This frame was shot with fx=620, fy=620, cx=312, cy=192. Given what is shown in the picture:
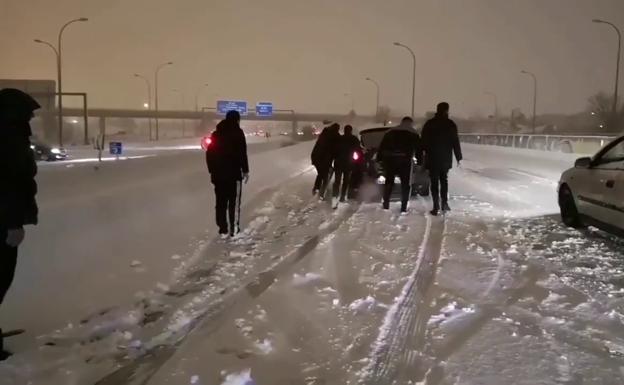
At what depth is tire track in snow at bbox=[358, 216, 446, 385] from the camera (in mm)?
4059

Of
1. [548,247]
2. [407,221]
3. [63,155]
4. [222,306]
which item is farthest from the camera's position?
[63,155]

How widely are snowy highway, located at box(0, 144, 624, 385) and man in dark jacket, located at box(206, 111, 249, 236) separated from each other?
21.3 inches

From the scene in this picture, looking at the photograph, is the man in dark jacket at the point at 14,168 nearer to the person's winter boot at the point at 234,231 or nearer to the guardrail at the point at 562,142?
the person's winter boot at the point at 234,231

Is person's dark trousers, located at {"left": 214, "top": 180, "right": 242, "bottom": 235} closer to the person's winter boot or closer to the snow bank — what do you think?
the person's winter boot

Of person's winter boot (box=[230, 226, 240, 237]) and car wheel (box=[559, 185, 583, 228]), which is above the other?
car wheel (box=[559, 185, 583, 228])

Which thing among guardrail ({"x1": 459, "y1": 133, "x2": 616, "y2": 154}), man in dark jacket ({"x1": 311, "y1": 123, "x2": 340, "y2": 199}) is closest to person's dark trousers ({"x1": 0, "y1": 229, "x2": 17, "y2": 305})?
man in dark jacket ({"x1": 311, "y1": 123, "x2": 340, "y2": 199})

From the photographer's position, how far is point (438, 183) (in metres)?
11.3

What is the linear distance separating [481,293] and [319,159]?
8242 millimetres

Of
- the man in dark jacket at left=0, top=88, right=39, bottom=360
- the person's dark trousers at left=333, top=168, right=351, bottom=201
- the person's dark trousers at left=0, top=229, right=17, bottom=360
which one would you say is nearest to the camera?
the man in dark jacket at left=0, top=88, right=39, bottom=360

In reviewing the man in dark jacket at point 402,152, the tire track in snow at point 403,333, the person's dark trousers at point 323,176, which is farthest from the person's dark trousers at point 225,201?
the person's dark trousers at point 323,176

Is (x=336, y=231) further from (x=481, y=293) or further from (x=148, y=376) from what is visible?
(x=148, y=376)

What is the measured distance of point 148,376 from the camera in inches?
158

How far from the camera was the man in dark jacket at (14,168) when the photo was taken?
4164 mm

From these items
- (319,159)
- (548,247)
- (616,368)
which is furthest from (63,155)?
(616,368)
